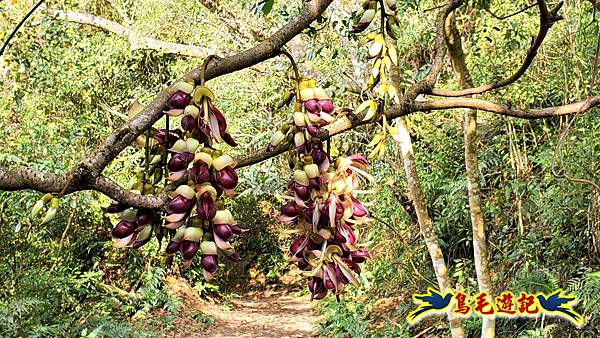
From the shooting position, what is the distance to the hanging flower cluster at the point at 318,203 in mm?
618

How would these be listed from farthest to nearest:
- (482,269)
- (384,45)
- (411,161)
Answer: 1. (411,161)
2. (482,269)
3. (384,45)

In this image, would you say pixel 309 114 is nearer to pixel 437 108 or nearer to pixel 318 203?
pixel 318 203

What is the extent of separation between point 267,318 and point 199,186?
705 centimetres

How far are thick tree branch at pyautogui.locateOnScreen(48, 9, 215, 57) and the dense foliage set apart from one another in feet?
0.30

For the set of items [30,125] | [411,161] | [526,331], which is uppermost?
[30,125]

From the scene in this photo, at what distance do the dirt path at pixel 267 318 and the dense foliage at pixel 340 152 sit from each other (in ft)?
0.92

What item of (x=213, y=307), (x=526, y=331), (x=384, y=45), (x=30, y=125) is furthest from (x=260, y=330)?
A: (x=384, y=45)

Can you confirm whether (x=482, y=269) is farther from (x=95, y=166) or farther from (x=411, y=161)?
(x=95, y=166)

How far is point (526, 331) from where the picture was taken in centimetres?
380

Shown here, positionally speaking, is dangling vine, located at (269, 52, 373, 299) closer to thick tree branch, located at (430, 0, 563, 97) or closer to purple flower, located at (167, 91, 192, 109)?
purple flower, located at (167, 91, 192, 109)

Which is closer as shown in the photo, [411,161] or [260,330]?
[411,161]

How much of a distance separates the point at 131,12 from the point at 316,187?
7.01 meters

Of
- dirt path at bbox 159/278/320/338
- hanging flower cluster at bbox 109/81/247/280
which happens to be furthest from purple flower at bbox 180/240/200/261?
dirt path at bbox 159/278/320/338

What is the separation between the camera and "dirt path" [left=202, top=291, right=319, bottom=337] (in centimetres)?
662
